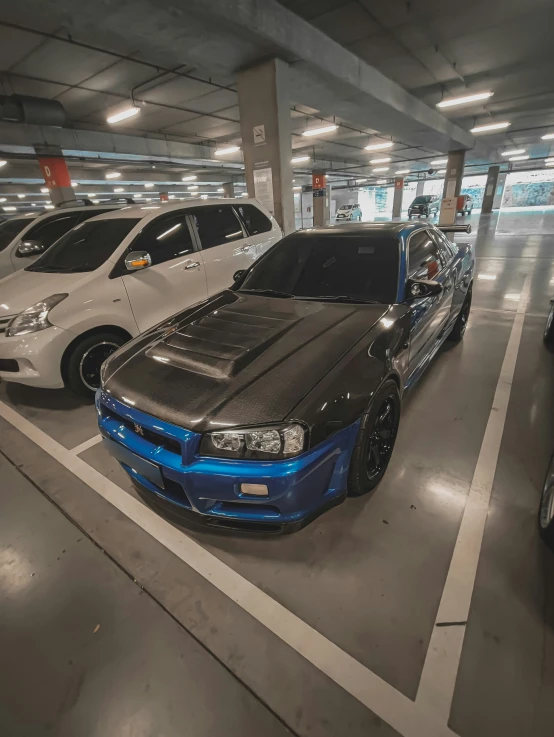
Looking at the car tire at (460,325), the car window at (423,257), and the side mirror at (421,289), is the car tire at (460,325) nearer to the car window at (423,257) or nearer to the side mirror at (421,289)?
the car window at (423,257)

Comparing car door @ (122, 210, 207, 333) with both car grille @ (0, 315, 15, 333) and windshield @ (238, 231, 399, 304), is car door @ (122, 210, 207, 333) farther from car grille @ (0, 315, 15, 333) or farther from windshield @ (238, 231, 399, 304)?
windshield @ (238, 231, 399, 304)

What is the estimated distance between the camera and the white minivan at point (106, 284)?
302 centimetres

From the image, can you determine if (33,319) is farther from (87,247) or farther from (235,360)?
(235,360)

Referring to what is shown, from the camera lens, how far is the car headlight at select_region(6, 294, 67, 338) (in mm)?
2988

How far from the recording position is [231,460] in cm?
152

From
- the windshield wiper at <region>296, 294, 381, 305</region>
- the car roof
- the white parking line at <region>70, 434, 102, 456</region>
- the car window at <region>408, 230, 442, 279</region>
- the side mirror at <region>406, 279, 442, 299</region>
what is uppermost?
the car roof

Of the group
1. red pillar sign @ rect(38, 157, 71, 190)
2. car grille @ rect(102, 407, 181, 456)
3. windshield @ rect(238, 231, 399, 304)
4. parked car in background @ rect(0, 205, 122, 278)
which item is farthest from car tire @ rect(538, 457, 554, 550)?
red pillar sign @ rect(38, 157, 71, 190)

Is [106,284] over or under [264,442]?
over

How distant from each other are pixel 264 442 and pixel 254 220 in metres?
3.97

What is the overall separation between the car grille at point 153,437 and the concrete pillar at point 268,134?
5413 mm

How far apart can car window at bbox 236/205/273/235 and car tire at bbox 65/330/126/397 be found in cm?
228

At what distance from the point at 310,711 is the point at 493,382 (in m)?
3.07

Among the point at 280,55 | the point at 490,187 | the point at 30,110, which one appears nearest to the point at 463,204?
the point at 490,187

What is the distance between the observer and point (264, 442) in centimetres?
152
